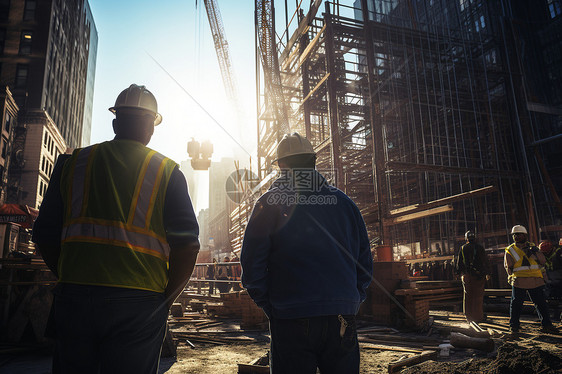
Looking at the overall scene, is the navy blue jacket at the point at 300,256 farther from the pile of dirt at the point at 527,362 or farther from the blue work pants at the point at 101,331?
the pile of dirt at the point at 527,362

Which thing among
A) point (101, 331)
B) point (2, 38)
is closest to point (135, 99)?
point (101, 331)

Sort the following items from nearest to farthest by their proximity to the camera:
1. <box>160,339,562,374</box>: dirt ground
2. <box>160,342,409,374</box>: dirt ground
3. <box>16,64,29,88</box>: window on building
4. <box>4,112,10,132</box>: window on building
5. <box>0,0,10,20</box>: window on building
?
<box>160,339,562,374</box>: dirt ground, <box>160,342,409,374</box>: dirt ground, <box>4,112,10,132</box>: window on building, <box>16,64,29,88</box>: window on building, <box>0,0,10,20</box>: window on building

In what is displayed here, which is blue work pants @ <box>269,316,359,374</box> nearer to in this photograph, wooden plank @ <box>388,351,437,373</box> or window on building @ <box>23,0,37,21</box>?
wooden plank @ <box>388,351,437,373</box>

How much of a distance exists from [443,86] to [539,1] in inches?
362

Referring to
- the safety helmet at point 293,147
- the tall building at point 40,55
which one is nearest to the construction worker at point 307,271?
the safety helmet at point 293,147

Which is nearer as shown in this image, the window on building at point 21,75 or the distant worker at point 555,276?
the distant worker at point 555,276

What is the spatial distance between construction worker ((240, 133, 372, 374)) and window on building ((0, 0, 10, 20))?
196ft

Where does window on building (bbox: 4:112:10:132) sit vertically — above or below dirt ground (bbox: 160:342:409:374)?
above

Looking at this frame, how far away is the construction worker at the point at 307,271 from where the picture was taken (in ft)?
6.51

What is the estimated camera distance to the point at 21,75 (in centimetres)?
4412

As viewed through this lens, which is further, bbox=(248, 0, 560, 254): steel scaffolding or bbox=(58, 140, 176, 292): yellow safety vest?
bbox=(248, 0, 560, 254): steel scaffolding

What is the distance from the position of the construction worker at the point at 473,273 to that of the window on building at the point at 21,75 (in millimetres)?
51093

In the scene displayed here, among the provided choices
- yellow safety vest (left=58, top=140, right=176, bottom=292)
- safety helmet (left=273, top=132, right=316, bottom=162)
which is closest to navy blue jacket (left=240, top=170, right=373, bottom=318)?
safety helmet (left=273, top=132, right=316, bottom=162)

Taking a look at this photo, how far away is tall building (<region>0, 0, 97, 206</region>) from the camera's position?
126 ft
